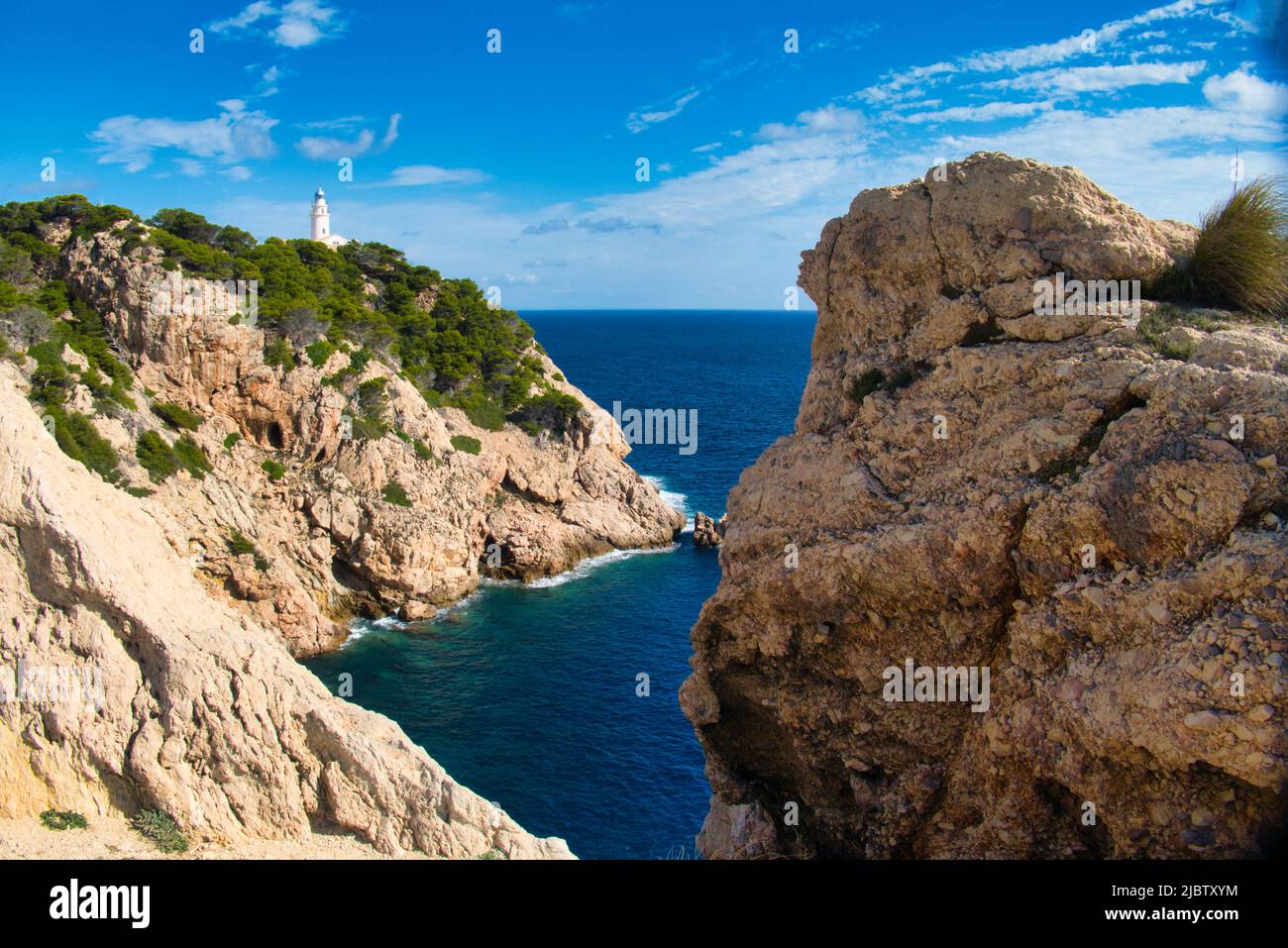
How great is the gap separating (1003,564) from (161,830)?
11541 mm

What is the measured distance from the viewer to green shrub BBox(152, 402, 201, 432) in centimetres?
4531

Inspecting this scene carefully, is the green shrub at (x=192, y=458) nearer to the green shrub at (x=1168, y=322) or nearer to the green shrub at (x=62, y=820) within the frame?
the green shrub at (x=62, y=820)

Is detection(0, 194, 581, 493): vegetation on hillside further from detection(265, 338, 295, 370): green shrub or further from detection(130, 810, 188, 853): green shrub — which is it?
detection(130, 810, 188, 853): green shrub

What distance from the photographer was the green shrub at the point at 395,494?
1963 inches

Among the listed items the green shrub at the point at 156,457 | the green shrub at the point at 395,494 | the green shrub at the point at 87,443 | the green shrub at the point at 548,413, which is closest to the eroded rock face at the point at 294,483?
the green shrub at the point at 395,494

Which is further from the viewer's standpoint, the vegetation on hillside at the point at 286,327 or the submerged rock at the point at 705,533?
the submerged rock at the point at 705,533

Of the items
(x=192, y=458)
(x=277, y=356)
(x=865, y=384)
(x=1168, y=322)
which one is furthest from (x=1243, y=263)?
(x=277, y=356)

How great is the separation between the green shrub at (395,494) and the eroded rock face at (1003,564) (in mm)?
38249

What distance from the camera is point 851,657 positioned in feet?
38.8

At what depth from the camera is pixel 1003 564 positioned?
1011 cm

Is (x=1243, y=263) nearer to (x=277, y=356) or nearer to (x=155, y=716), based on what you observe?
(x=155, y=716)

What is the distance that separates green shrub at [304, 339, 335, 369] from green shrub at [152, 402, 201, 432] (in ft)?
24.1

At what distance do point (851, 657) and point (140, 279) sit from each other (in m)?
46.2

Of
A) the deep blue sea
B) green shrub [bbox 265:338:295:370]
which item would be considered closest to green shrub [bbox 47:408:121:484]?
green shrub [bbox 265:338:295:370]
